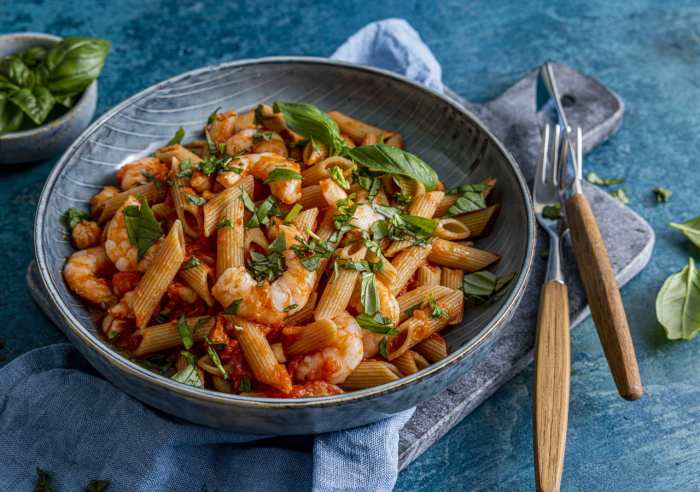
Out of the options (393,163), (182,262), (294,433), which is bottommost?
(294,433)

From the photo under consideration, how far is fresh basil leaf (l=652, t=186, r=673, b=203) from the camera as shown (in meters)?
3.76

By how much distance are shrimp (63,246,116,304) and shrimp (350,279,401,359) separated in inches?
36.8

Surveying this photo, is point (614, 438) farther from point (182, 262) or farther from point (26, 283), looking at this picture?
point (26, 283)

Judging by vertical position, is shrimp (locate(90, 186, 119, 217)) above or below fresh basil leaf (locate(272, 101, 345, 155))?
below

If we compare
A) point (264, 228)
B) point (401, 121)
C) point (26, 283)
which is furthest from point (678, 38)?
point (26, 283)

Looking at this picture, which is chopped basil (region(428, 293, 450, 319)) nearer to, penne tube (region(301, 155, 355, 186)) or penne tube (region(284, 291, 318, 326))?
penne tube (region(284, 291, 318, 326))

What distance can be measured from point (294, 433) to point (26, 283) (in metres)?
1.50

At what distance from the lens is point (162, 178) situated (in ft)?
10.2

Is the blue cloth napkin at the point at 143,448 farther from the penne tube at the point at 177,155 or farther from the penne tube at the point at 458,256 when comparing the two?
the penne tube at the point at 177,155

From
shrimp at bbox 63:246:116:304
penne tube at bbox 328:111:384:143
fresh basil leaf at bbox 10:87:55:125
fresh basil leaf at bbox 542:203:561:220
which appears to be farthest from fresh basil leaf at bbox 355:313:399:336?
fresh basil leaf at bbox 10:87:55:125

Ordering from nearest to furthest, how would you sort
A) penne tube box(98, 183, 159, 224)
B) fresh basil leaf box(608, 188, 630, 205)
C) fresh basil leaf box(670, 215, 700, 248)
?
penne tube box(98, 183, 159, 224) → fresh basil leaf box(670, 215, 700, 248) → fresh basil leaf box(608, 188, 630, 205)

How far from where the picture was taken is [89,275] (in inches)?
111

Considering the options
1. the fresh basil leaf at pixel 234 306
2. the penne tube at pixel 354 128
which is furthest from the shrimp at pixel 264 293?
the penne tube at pixel 354 128

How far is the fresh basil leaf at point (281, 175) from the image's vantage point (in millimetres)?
2801
